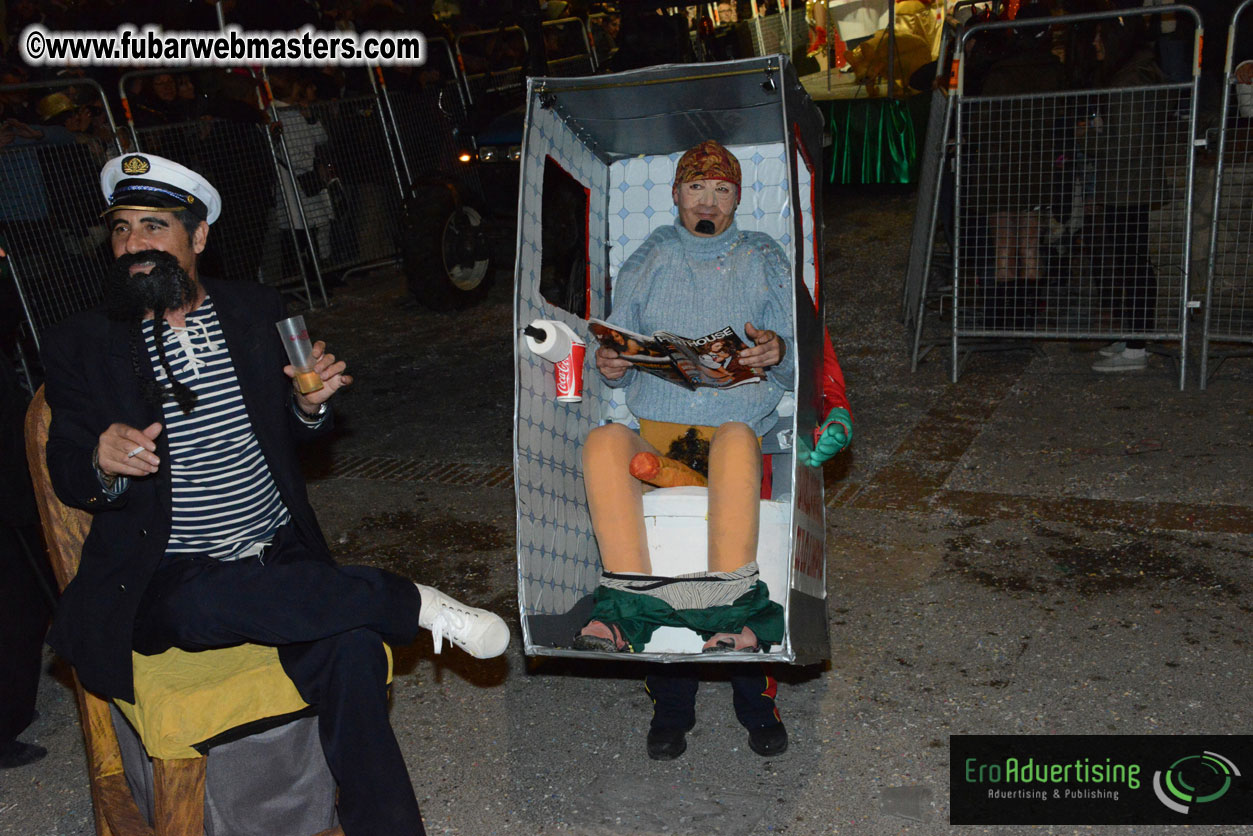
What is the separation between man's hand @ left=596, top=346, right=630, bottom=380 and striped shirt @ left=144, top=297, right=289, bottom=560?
1.13 metres

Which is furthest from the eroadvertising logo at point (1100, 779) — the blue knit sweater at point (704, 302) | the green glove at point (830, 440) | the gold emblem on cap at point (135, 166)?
the gold emblem on cap at point (135, 166)

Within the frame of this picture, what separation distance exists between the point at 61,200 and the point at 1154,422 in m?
7.27

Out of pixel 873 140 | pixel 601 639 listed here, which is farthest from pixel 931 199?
pixel 873 140

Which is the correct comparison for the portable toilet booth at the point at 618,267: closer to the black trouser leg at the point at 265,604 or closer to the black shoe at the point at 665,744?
the black shoe at the point at 665,744

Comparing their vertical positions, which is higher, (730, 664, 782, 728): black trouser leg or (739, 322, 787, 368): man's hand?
(739, 322, 787, 368): man's hand

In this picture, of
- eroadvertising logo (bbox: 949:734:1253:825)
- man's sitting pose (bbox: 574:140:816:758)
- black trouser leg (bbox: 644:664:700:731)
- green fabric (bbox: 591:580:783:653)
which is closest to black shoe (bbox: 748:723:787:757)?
man's sitting pose (bbox: 574:140:816:758)

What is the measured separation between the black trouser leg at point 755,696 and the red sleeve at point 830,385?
2.68ft

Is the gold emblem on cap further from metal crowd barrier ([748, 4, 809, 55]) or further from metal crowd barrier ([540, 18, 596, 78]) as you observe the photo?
metal crowd barrier ([748, 4, 809, 55])

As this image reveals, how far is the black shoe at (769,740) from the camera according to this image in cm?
341

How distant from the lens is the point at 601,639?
3.19 metres

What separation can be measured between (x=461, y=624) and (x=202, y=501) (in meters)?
0.76

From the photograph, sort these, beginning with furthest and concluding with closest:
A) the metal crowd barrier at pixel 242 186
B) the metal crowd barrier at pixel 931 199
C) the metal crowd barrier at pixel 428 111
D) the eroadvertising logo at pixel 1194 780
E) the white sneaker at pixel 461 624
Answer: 1. the metal crowd barrier at pixel 428 111
2. the metal crowd barrier at pixel 242 186
3. the metal crowd barrier at pixel 931 199
4. the eroadvertising logo at pixel 1194 780
5. the white sneaker at pixel 461 624

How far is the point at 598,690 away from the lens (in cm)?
391

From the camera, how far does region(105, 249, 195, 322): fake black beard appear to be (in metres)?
2.92
